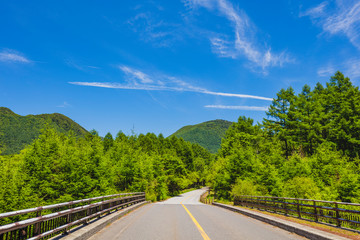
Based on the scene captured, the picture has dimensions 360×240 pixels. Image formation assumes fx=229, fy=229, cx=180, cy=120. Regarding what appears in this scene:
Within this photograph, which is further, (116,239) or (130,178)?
(130,178)

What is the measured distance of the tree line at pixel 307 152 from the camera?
2689cm

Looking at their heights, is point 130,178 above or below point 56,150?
below

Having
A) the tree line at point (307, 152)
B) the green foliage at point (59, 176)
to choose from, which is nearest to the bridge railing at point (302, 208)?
the tree line at point (307, 152)

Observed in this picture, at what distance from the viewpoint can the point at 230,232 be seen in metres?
7.98

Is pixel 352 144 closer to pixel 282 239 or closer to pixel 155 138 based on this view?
pixel 282 239

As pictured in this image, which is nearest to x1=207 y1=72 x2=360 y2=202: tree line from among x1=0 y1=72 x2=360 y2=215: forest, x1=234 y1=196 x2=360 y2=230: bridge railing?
x1=0 y1=72 x2=360 y2=215: forest

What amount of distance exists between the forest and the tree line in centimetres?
9

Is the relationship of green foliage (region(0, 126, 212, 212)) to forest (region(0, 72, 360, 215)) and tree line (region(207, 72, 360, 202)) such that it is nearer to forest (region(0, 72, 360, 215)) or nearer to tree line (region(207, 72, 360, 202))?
forest (region(0, 72, 360, 215))

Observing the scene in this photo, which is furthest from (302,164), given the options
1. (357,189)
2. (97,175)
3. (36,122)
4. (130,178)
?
(36,122)

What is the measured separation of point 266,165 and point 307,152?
1683 centimetres

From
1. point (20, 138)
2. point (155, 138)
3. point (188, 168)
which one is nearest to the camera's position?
point (188, 168)

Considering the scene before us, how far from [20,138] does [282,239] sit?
199 meters

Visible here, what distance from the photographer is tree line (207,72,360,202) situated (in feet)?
88.2

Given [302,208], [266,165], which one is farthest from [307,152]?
[302,208]
